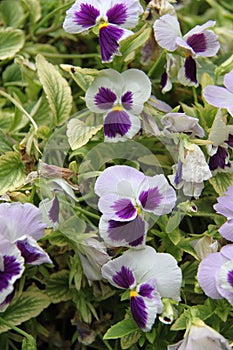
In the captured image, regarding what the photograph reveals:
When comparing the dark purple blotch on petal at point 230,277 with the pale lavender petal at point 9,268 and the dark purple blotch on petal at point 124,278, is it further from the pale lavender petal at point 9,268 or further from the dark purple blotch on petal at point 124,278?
the pale lavender petal at point 9,268

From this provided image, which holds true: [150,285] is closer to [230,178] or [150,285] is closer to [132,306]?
[132,306]

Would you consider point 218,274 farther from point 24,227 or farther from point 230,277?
point 24,227

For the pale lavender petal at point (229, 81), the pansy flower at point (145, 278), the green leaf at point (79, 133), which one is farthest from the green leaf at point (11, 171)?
the pale lavender petal at point (229, 81)

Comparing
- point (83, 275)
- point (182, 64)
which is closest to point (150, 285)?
point (83, 275)

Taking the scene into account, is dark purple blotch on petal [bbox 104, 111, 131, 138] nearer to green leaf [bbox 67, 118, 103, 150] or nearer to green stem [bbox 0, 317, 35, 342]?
green leaf [bbox 67, 118, 103, 150]

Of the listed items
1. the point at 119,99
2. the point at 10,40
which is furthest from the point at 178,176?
the point at 10,40

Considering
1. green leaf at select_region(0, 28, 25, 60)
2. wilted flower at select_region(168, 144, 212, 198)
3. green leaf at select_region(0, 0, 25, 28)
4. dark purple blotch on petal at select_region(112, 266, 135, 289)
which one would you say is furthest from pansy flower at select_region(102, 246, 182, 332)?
green leaf at select_region(0, 0, 25, 28)
